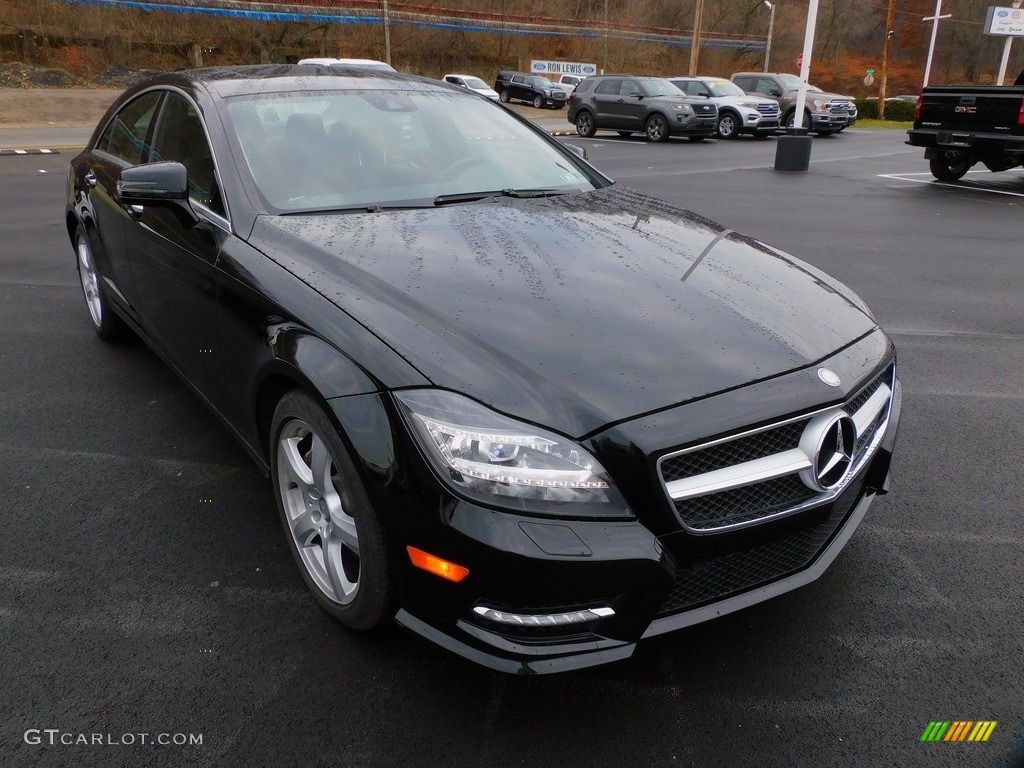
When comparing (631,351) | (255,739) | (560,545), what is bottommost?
(255,739)

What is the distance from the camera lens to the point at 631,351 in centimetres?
221

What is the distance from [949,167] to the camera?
45.4 feet

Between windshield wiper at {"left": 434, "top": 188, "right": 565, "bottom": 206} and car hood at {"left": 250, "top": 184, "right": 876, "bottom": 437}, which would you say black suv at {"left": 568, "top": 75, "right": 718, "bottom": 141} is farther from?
car hood at {"left": 250, "top": 184, "right": 876, "bottom": 437}

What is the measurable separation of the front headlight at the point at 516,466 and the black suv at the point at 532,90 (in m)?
36.1

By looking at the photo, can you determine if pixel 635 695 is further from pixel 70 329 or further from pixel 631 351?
pixel 70 329

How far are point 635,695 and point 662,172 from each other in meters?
13.5

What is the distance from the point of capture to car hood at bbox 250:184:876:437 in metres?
2.09

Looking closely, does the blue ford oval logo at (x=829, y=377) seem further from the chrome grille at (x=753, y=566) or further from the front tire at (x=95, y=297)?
the front tire at (x=95, y=297)

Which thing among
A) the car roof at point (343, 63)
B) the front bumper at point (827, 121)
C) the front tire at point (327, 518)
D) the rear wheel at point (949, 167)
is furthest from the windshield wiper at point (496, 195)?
the front bumper at point (827, 121)

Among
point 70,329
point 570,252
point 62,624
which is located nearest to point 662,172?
point 70,329

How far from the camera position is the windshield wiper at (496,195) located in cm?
330

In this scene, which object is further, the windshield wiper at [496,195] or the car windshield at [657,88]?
the car windshield at [657,88]

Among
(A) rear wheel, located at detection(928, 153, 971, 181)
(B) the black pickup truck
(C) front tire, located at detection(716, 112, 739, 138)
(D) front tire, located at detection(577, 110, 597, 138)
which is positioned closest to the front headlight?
(B) the black pickup truck

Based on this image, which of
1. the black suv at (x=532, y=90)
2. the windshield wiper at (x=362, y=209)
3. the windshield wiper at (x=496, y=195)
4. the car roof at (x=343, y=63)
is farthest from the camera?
the black suv at (x=532, y=90)
